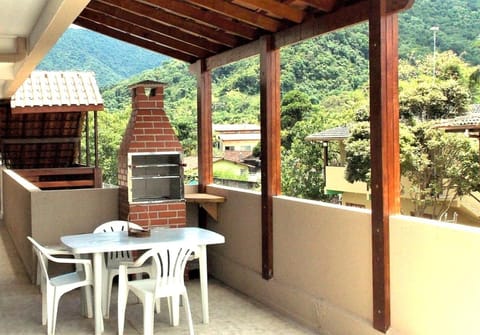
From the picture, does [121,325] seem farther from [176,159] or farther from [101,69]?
[101,69]

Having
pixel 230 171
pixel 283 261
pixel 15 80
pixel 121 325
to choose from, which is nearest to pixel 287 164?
pixel 283 261

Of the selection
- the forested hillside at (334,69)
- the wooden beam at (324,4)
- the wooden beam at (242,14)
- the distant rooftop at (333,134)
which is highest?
the wooden beam at (242,14)

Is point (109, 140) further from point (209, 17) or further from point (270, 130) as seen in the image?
point (270, 130)

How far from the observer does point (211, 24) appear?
21.7ft

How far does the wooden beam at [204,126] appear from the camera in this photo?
330 inches

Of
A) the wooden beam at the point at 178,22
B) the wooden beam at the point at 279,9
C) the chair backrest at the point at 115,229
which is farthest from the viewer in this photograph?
the wooden beam at the point at 178,22

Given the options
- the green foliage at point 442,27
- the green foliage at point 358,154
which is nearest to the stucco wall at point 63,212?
the green foliage at point 358,154

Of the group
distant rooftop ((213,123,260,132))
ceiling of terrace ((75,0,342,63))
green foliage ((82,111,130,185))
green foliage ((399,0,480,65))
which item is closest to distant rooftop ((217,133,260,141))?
distant rooftop ((213,123,260,132))

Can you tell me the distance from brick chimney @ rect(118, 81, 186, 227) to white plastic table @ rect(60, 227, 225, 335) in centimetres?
134

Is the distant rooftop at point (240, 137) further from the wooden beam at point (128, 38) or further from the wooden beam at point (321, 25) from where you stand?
the wooden beam at point (128, 38)

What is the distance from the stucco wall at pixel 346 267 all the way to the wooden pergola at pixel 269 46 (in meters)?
0.15

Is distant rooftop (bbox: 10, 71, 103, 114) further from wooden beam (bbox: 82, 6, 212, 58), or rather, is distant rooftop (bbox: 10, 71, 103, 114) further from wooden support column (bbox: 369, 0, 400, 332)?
wooden support column (bbox: 369, 0, 400, 332)

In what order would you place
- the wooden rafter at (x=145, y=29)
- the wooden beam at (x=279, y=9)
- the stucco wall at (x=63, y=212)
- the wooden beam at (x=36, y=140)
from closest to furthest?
the wooden beam at (x=279, y=9)
the wooden rafter at (x=145, y=29)
the stucco wall at (x=63, y=212)
the wooden beam at (x=36, y=140)

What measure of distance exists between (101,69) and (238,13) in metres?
31.2
